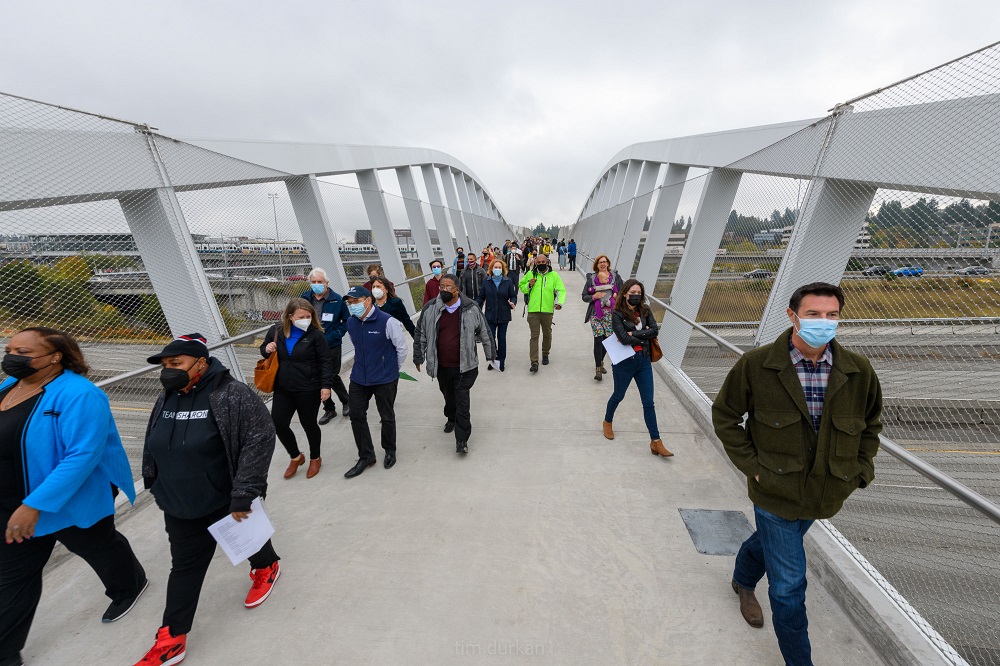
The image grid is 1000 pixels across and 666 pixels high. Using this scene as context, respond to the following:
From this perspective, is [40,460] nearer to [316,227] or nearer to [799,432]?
[799,432]

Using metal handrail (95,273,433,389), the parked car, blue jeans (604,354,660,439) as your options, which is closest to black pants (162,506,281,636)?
metal handrail (95,273,433,389)

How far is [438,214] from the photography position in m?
15.8

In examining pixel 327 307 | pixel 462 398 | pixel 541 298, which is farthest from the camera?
pixel 541 298

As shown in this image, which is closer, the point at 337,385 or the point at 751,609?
the point at 751,609

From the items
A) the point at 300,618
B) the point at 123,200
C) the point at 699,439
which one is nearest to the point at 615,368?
the point at 699,439

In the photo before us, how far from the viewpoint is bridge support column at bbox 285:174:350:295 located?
725cm

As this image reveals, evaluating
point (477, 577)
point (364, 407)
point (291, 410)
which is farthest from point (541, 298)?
point (477, 577)

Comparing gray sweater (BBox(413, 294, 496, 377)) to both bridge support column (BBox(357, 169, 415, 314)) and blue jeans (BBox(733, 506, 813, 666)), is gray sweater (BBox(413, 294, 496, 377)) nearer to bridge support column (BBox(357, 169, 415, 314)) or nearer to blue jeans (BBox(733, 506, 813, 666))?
blue jeans (BBox(733, 506, 813, 666))

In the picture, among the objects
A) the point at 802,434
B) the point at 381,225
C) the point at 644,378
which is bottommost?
the point at 644,378

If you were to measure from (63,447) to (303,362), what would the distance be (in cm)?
160

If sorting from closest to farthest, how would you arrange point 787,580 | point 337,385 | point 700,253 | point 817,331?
point 817,331
point 787,580
point 337,385
point 700,253

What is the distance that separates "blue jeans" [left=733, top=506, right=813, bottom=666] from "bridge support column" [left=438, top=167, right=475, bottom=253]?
1688 cm

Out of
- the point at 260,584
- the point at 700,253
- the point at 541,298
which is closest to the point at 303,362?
the point at 260,584

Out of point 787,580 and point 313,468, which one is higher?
point 787,580
